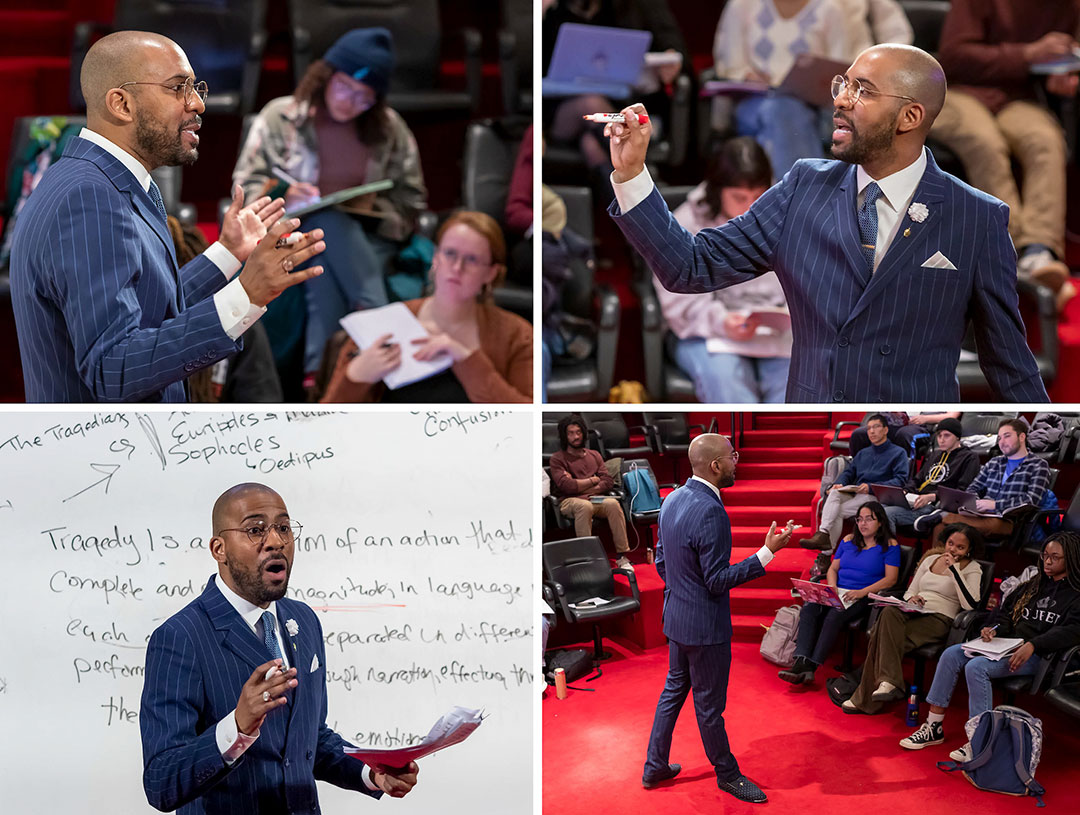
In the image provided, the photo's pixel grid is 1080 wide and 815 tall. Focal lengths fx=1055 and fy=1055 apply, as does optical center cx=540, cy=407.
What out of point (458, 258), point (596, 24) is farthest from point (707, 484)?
point (596, 24)

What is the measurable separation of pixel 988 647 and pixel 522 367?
1875 mm

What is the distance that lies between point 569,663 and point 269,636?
557mm

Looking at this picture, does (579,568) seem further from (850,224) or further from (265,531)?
(850,224)

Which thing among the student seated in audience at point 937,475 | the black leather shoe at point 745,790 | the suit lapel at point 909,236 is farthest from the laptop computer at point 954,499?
the black leather shoe at point 745,790

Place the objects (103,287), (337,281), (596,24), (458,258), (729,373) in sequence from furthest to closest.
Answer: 1. (337,281)
2. (458,258)
3. (596,24)
4. (729,373)
5. (103,287)

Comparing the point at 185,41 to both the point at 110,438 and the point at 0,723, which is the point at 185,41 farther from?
the point at 0,723

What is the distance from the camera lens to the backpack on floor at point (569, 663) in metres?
1.97

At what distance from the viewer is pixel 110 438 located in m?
2.01

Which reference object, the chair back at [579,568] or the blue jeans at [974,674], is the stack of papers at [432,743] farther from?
the blue jeans at [974,674]

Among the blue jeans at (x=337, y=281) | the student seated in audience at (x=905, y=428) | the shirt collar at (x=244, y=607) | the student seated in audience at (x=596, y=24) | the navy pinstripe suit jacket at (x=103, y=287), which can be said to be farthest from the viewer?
the blue jeans at (x=337, y=281)

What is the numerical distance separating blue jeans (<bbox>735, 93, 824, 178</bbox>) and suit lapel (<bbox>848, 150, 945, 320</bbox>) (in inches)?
55.0

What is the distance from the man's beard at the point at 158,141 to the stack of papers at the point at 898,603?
1.38 meters

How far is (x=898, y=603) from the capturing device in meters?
1.87

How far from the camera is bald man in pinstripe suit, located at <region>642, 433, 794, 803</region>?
1.89m
